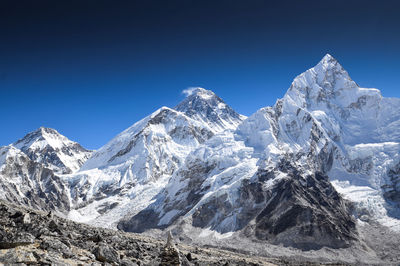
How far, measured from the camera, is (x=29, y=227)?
155ft

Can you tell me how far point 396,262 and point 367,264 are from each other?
12.4 m

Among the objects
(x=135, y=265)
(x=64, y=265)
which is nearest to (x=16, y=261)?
(x=64, y=265)

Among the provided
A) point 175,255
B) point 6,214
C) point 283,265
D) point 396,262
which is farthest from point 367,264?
point 175,255

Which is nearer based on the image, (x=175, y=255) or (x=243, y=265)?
(x=175, y=255)

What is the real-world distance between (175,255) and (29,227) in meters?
24.8

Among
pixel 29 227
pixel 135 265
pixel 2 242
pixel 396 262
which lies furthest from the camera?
pixel 396 262

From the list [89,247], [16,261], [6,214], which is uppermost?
[6,214]

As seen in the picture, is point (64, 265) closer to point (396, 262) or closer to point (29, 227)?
point (29, 227)

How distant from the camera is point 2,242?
3284cm

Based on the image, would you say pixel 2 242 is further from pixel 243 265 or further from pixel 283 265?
pixel 283 265

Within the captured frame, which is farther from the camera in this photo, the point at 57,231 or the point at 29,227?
the point at 57,231

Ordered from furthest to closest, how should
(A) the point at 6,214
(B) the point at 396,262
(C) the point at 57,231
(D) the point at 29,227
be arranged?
(B) the point at 396,262 < (A) the point at 6,214 < (C) the point at 57,231 < (D) the point at 29,227

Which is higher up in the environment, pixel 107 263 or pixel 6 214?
pixel 6 214

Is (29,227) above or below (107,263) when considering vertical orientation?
above
